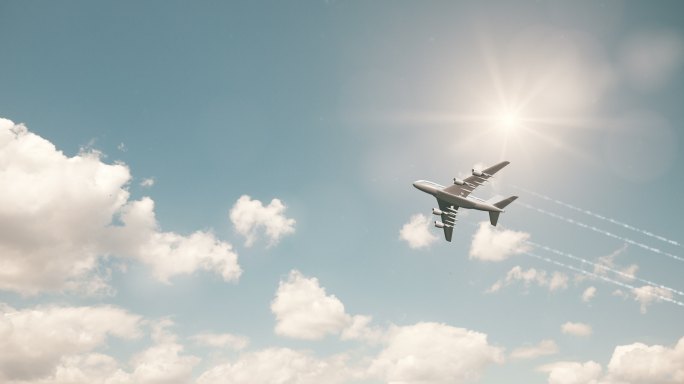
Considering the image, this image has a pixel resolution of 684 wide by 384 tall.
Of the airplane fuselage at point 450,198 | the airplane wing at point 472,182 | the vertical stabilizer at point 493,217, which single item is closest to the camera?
the airplane wing at point 472,182

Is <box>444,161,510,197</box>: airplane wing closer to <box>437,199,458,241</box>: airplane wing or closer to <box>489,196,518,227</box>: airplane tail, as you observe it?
<box>437,199,458,241</box>: airplane wing

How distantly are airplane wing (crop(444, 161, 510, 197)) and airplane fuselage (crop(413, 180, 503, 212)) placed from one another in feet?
3.51

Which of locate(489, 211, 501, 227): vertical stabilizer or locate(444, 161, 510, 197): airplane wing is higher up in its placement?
locate(444, 161, 510, 197): airplane wing

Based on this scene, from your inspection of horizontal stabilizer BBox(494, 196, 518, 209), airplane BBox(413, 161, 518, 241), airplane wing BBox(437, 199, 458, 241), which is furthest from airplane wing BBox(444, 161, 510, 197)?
horizontal stabilizer BBox(494, 196, 518, 209)

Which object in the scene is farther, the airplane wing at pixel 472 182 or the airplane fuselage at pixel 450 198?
the airplane fuselage at pixel 450 198

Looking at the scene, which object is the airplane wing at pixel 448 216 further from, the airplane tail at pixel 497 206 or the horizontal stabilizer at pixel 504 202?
the horizontal stabilizer at pixel 504 202

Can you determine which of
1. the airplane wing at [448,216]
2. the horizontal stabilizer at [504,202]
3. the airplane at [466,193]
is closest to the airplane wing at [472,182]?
the airplane at [466,193]

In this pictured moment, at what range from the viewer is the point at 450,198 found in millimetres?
94000

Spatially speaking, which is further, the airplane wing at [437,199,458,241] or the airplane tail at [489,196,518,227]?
the airplane wing at [437,199,458,241]

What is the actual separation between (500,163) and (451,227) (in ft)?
87.3

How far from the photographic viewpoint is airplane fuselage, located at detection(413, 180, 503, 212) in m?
93.8

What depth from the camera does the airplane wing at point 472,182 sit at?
87188mm

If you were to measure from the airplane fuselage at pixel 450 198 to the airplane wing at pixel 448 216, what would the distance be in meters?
4.67

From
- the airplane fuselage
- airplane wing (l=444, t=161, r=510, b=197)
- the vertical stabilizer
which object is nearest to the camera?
airplane wing (l=444, t=161, r=510, b=197)
